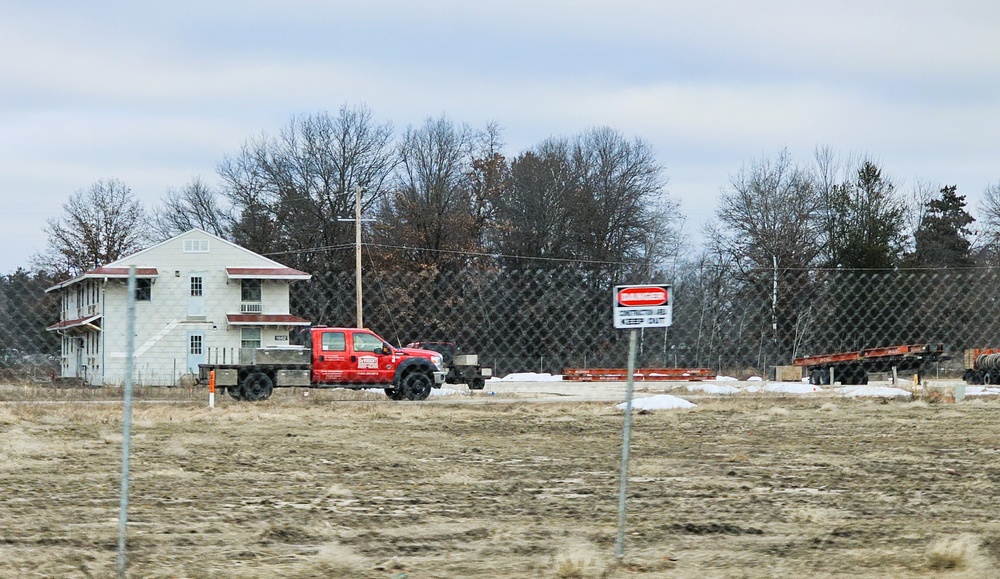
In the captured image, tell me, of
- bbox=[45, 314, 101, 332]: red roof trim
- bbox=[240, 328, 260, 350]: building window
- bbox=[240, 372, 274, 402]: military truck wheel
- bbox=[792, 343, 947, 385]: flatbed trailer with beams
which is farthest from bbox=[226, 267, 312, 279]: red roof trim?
bbox=[792, 343, 947, 385]: flatbed trailer with beams

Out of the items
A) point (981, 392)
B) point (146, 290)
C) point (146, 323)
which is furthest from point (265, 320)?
point (146, 290)

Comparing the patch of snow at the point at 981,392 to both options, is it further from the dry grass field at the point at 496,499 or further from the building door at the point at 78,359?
the building door at the point at 78,359

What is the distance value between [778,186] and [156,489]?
177ft

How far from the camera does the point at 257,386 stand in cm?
2492

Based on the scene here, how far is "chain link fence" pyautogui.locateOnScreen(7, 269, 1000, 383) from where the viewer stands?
1681 cm

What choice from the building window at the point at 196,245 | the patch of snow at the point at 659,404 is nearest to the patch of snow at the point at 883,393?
the patch of snow at the point at 659,404

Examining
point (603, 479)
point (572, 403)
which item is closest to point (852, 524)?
point (603, 479)

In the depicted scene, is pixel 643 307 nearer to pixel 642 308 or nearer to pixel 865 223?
pixel 642 308

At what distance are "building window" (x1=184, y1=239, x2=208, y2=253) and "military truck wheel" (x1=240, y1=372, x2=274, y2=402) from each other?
26202mm

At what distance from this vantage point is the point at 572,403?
20500mm

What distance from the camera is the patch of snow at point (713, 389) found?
24891mm

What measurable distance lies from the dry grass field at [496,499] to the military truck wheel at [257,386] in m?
9.46

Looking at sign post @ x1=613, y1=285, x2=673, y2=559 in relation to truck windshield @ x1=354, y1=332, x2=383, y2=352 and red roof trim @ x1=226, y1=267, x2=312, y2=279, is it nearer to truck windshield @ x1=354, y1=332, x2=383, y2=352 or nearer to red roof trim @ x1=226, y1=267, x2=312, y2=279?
truck windshield @ x1=354, y1=332, x2=383, y2=352

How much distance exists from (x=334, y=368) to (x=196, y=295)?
9.01 m
